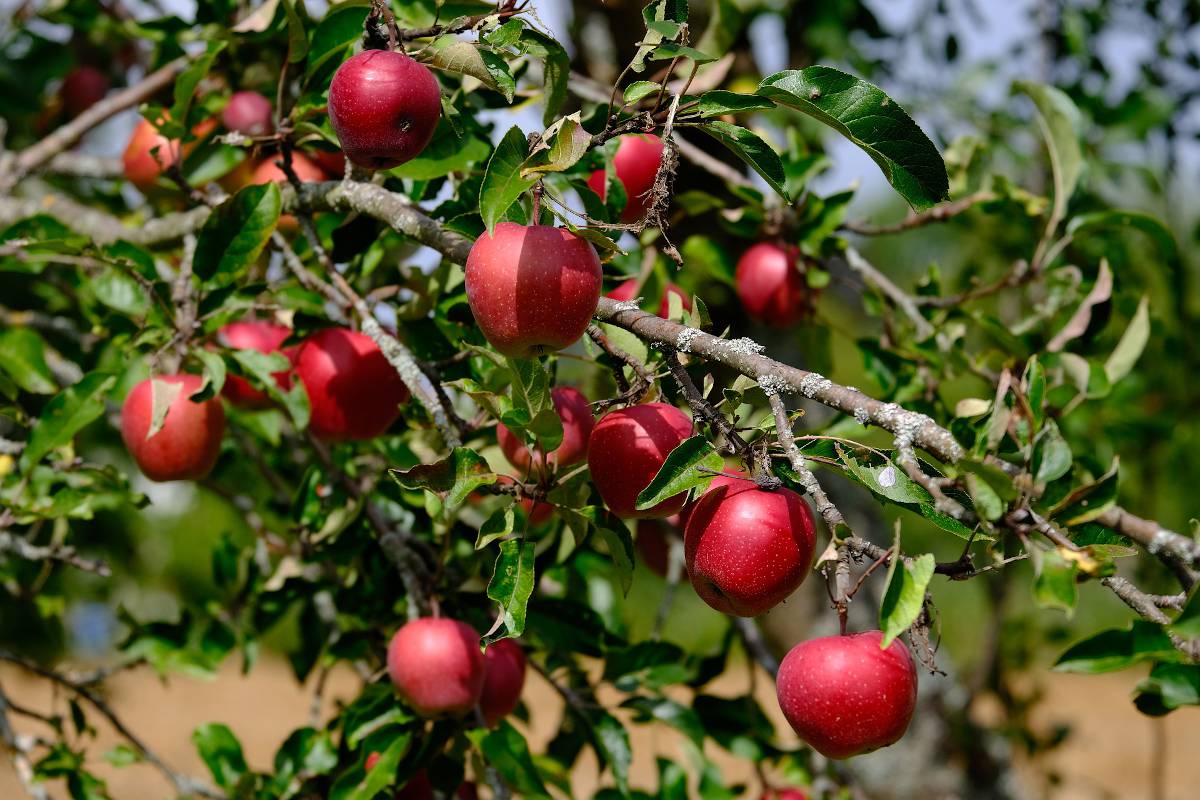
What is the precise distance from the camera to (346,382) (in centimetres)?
119

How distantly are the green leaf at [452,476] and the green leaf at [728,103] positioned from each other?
35cm

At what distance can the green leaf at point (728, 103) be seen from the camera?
0.82 m

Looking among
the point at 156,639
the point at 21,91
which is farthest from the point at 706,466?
the point at 21,91

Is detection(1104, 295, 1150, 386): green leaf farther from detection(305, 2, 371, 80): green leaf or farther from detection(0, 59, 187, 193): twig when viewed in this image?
detection(0, 59, 187, 193): twig

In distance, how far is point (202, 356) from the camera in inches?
45.8

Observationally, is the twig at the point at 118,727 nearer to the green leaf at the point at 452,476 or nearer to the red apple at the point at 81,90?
the green leaf at the point at 452,476

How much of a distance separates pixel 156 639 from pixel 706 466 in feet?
3.86

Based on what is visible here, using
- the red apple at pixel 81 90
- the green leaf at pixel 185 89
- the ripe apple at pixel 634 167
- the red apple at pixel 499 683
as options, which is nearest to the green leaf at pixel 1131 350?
the ripe apple at pixel 634 167

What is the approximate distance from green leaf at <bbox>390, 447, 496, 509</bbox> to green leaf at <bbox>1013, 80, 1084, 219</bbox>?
3.42ft

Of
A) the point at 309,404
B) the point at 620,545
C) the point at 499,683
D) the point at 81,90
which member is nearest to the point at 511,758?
the point at 499,683

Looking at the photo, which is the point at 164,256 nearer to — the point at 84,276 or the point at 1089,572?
the point at 84,276

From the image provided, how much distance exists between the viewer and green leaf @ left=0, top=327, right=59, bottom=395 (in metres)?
1.42

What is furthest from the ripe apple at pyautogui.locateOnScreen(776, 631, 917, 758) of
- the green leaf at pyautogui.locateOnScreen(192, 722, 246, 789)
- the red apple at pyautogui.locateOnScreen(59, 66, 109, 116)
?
the red apple at pyautogui.locateOnScreen(59, 66, 109, 116)

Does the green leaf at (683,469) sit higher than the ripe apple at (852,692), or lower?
higher
